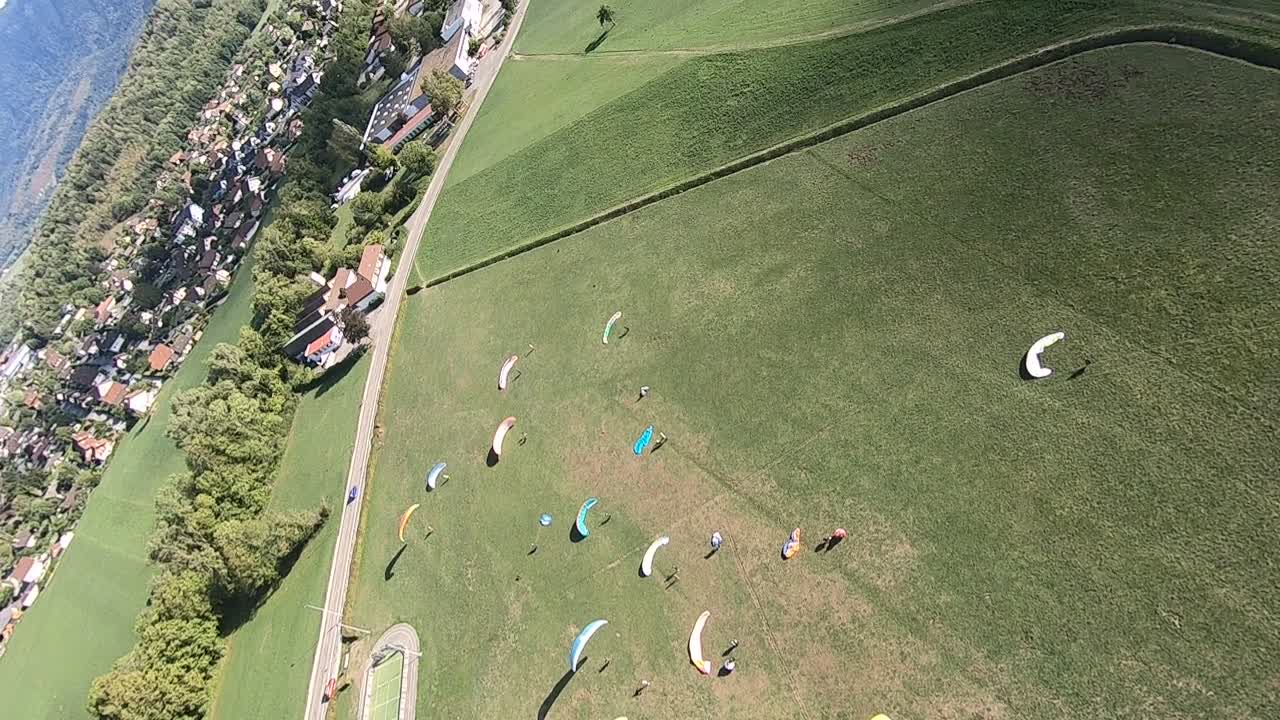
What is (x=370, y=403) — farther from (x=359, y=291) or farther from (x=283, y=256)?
(x=283, y=256)

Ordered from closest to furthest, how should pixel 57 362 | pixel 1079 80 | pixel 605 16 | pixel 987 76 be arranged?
pixel 1079 80 → pixel 987 76 → pixel 605 16 → pixel 57 362

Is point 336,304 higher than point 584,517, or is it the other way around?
point 336,304

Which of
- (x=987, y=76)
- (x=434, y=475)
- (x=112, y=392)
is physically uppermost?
(x=987, y=76)

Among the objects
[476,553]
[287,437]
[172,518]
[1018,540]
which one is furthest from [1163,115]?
[172,518]

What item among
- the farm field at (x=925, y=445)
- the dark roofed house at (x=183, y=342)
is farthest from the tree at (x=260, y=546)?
the dark roofed house at (x=183, y=342)

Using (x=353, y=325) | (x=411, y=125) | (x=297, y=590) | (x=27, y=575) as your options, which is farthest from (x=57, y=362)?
(x=297, y=590)

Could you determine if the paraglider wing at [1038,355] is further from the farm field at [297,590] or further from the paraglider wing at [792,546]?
the farm field at [297,590]

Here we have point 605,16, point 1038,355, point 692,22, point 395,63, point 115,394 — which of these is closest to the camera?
point 1038,355

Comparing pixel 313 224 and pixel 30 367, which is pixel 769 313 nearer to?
pixel 313 224
